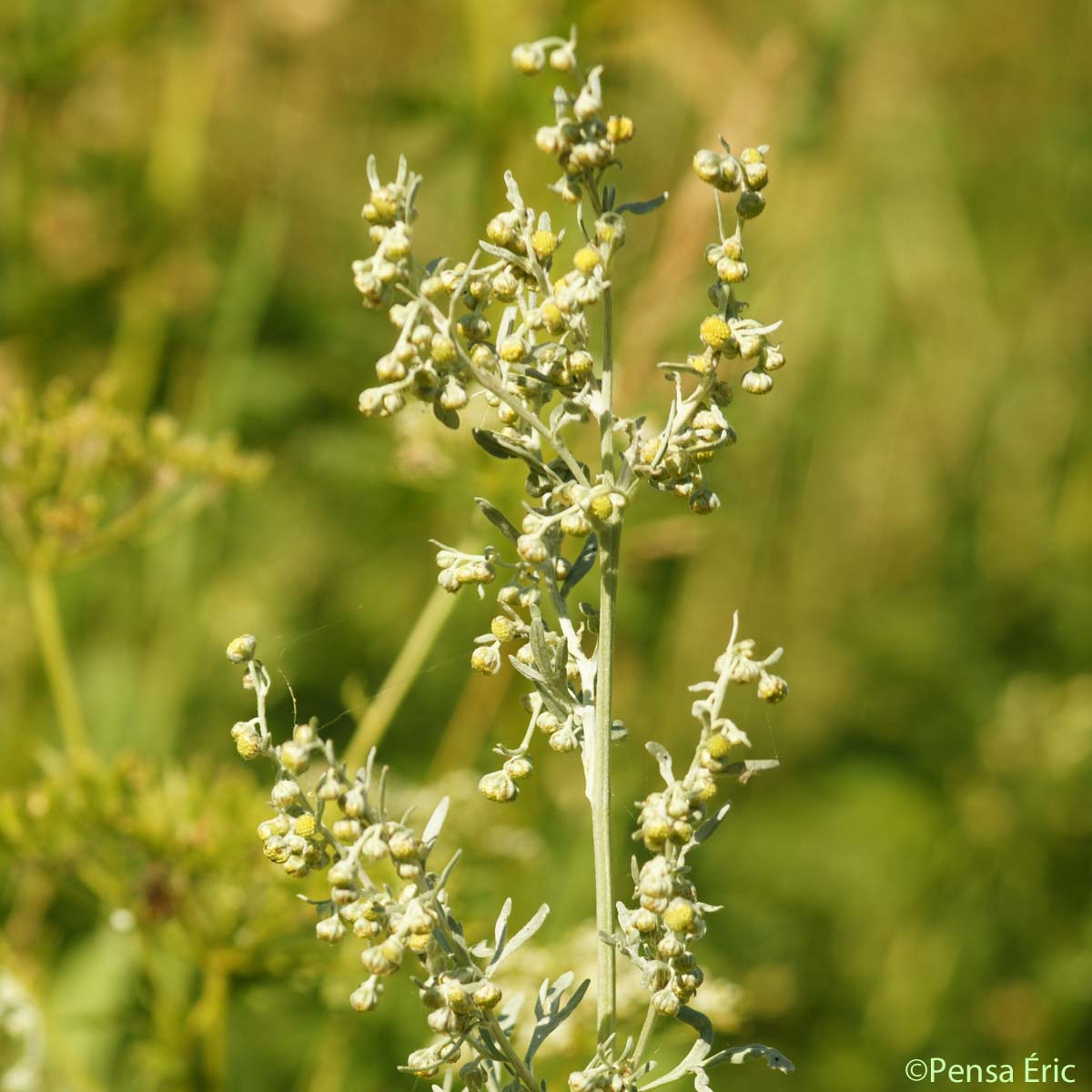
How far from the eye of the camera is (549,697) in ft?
4.91

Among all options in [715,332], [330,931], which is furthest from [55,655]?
[715,332]

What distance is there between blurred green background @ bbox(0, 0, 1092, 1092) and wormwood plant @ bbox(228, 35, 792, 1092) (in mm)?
1072

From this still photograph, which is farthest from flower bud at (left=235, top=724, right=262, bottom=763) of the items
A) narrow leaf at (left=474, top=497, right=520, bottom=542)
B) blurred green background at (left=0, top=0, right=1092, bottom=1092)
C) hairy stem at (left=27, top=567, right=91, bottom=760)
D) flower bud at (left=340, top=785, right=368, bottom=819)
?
hairy stem at (left=27, top=567, right=91, bottom=760)

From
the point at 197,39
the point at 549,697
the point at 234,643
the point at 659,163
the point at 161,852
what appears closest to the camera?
the point at 234,643

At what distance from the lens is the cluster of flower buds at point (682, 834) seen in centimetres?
131

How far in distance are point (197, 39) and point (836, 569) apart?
3690 mm

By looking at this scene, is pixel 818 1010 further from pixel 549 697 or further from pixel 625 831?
pixel 549 697

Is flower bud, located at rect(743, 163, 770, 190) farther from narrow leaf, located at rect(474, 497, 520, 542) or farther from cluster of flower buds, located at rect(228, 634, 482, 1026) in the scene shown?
cluster of flower buds, located at rect(228, 634, 482, 1026)

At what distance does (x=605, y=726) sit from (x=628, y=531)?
233 cm

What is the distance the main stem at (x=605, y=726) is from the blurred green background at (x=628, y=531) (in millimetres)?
1052

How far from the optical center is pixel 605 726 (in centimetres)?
137

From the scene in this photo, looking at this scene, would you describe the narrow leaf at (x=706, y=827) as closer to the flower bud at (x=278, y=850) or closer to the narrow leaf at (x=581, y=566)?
the narrow leaf at (x=581, y=566)

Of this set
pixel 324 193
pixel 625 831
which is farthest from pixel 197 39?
pixel 625 831

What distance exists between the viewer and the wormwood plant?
1.28m
